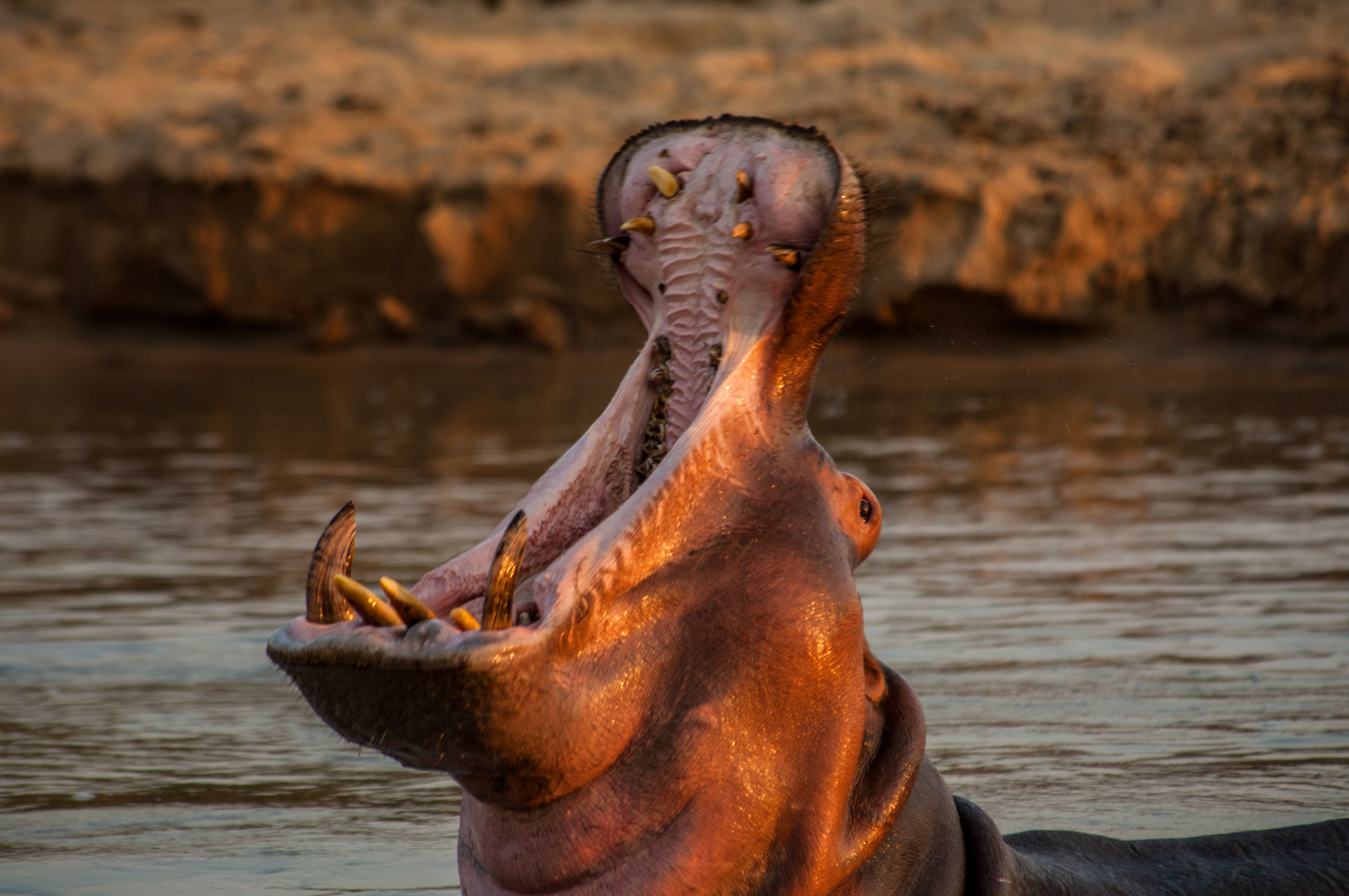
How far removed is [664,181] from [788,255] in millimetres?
231

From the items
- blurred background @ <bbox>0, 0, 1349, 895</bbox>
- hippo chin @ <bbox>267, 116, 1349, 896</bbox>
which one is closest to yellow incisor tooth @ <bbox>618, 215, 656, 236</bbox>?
hippo chin @ <bbox>267, 116, 1349, 896</bbox>

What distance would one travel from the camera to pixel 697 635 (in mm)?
2184

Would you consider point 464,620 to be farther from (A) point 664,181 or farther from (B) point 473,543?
(B) point 473,543

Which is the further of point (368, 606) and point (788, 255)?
point (788, 255)

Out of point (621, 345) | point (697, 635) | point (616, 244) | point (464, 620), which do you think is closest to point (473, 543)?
point (616, 244)

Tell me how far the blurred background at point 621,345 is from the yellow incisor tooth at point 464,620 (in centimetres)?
182

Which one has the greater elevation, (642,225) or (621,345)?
(642,225)

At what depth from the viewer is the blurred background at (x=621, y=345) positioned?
15.3 feet

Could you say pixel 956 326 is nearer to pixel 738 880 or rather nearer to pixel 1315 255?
pixel 1315 255

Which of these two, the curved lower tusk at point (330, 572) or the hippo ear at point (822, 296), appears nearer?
the curved lower tusk at point (330, 572)

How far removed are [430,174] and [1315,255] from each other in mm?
9237

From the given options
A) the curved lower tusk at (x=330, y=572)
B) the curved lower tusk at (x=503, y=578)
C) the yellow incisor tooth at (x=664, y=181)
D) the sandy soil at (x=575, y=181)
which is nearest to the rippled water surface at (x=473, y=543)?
the curved lower tusk at (x=330, y=572)

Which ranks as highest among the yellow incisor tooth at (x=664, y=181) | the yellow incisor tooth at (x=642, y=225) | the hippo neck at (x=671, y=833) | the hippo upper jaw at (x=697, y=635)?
the yellow incisor tooth at (x=664, y=181)

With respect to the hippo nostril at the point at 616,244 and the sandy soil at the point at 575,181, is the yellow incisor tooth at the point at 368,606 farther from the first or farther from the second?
the sandy soil at the point at 575,181
